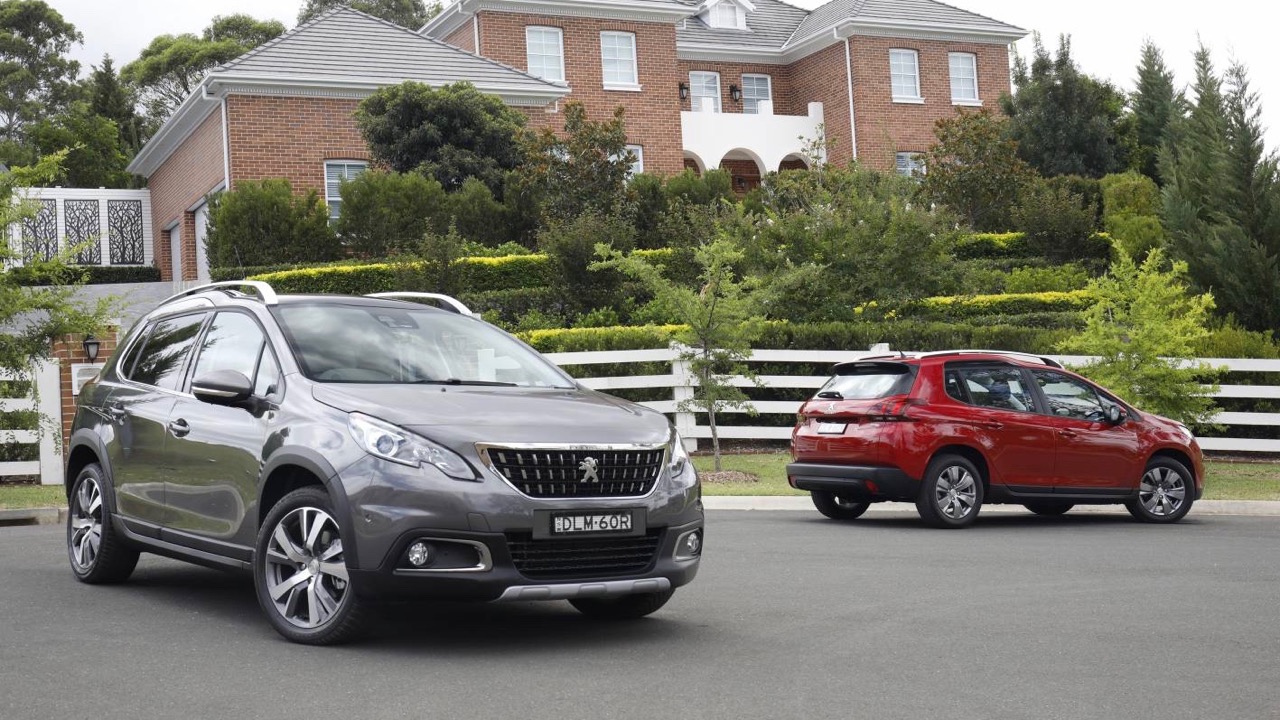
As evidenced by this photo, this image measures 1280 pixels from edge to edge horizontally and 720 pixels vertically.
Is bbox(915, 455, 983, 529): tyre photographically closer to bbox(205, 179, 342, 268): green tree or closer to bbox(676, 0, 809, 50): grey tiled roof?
bbox(205, 179, 342, 268): green tree

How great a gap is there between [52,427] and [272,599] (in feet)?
35.9

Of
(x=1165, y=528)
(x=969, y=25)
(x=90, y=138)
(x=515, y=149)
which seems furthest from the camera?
(x=90, y=138)

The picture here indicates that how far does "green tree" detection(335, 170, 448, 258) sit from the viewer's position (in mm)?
29234

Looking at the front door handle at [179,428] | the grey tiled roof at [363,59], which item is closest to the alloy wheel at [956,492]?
the front door handle at [179,428]

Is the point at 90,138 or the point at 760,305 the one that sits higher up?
the point at 90,138

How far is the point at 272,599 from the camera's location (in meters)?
6.86

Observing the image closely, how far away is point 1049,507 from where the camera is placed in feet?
48.9

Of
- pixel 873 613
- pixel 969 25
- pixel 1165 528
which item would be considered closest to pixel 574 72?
pixel 969 25

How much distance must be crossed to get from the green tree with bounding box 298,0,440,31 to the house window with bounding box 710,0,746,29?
27.2 metres

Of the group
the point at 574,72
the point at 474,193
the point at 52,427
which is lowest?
the point at 52,427

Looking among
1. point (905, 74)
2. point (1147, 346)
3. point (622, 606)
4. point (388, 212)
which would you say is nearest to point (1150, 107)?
point (905, 74)

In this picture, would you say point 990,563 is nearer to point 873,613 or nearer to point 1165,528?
point 873,613

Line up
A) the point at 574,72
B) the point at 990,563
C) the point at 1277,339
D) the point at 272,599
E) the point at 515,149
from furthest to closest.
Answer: the point at 574,72, the point at 515,149, the point at 1277,339, the point at 990,563, the point at 272,599

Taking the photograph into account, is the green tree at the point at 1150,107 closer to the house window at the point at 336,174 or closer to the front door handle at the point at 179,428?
the house window at the point at 336,174
